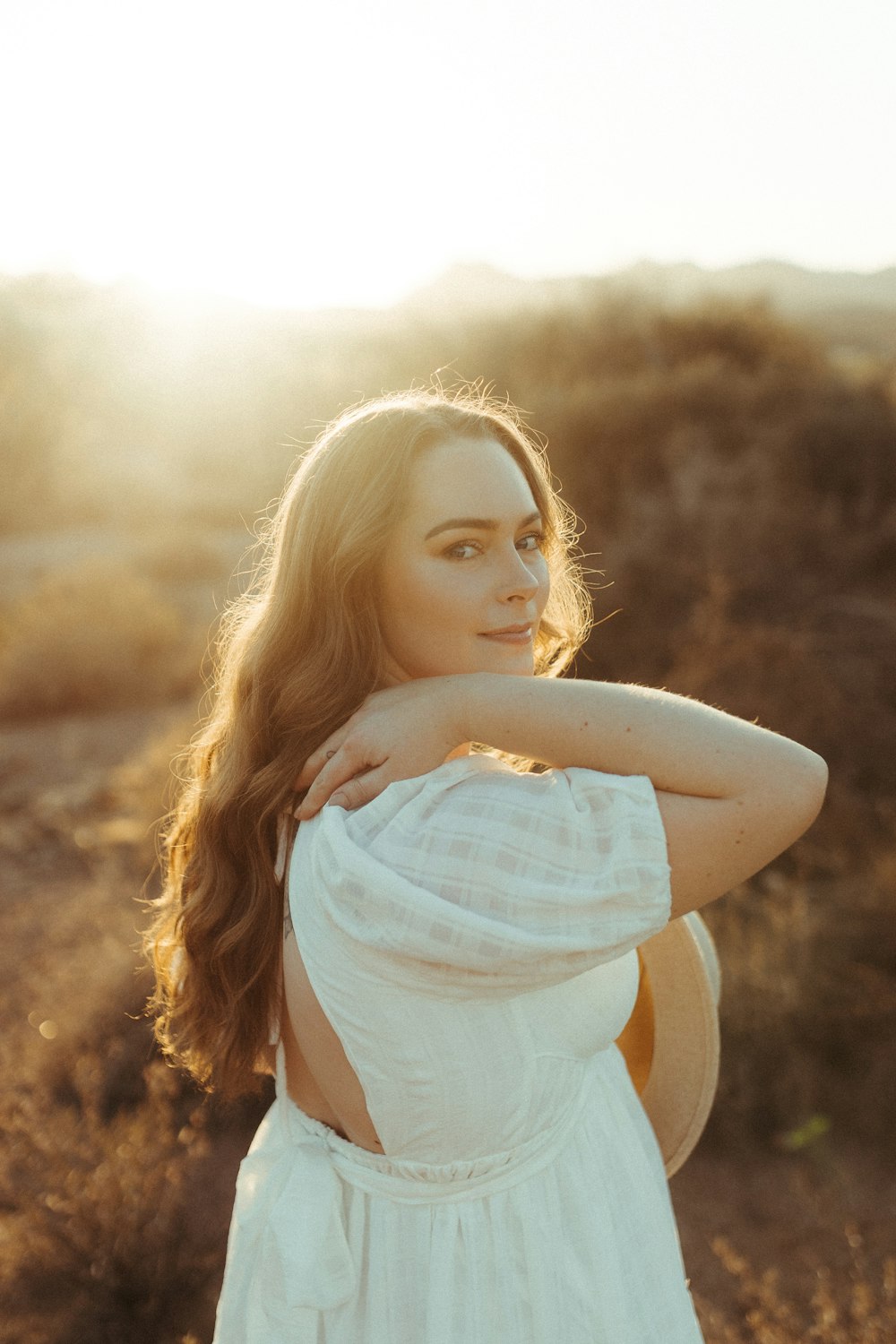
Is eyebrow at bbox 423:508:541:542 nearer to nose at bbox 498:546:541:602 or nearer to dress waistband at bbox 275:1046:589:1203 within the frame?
nose at bbox 498:546:541:602

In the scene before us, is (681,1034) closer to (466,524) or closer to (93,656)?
(466,524)

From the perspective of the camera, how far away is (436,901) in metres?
1.10

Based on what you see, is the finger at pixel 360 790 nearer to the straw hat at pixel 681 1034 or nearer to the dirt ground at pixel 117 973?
the straw hat at pixel 681 1034

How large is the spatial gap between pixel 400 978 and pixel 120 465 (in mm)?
24542

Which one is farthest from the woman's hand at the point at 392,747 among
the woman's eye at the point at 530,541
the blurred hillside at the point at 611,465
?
the blurred hillside at the point at 611,465

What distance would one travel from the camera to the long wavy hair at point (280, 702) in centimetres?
148

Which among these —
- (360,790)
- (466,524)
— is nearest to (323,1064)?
(360,790)

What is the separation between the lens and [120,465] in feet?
78.2

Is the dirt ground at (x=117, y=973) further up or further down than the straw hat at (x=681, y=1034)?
further down

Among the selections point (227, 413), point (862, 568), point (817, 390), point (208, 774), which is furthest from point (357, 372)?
point (208, 774)

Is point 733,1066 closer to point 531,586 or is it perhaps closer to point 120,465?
point 531,586

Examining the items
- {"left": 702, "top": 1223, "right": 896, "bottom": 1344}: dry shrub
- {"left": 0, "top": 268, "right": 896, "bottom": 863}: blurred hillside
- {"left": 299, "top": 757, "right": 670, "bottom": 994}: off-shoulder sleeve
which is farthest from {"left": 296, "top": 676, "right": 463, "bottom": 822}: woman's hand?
{"left": 0, "top": 268, "right": 896, "bottom": 863}: blurred hillside

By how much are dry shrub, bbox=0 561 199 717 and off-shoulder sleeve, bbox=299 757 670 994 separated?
9.69 metres

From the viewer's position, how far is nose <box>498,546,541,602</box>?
4.93 feet
